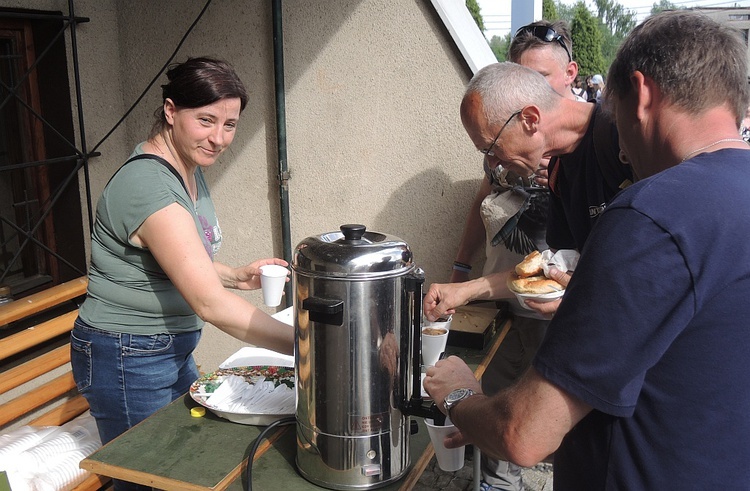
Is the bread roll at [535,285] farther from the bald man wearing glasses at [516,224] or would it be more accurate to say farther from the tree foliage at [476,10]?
the tree foliage at [476,10]

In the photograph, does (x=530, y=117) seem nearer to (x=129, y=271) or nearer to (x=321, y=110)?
(x=129, y=271)

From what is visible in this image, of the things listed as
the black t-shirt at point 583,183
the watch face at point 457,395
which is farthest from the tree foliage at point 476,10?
the watch face at point 457,395

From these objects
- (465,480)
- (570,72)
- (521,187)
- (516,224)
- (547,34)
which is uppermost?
(547,34)

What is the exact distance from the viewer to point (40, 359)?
314 cm

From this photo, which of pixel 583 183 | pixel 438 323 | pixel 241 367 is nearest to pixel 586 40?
pixel 583 183

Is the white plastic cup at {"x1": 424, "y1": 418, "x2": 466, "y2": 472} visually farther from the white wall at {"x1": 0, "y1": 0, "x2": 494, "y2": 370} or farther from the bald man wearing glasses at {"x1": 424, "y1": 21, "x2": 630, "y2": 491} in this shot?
the white wall at {"x1": 0, "y1": 0, "x2": 494, "y2": 370}

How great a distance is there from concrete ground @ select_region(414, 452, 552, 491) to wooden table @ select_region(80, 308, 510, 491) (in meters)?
2.01

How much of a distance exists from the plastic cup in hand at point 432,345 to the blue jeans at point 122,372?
2.67 feet

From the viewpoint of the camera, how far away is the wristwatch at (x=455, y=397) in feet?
4.77

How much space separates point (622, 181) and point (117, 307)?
1691mm

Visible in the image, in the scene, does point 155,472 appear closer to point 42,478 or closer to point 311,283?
point 311,283

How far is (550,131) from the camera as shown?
2279mm

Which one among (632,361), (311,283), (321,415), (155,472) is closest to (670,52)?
(632,361)

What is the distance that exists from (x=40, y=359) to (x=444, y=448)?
91.0 inches
